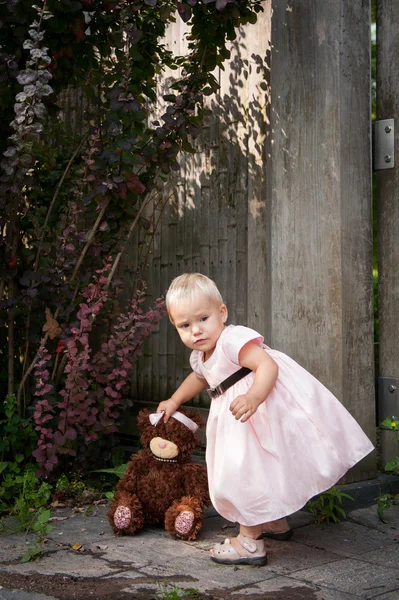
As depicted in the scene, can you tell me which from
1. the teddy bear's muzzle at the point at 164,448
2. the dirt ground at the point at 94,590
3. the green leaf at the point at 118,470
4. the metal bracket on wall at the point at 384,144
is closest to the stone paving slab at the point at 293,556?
the dirt ground at the point at 94,590

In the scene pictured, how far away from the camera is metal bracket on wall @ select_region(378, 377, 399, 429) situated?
13.2 ft

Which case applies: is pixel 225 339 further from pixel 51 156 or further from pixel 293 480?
pixel 51 156

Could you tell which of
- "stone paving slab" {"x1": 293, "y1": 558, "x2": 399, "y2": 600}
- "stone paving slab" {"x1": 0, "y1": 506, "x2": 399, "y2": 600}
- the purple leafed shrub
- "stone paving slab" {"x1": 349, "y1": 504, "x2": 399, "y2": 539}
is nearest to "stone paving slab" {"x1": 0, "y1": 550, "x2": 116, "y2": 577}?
"stone paving slab" {"x1": 0, "y1": 506, "x2": 399, "y2": 600}

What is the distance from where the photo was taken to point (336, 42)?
388 centimetres

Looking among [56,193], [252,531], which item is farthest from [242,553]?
[56,193]

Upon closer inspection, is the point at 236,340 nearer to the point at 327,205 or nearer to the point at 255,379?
the point at 255,379

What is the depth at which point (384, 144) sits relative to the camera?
4.08 m

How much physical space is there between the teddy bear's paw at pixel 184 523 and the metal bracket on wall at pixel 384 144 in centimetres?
200

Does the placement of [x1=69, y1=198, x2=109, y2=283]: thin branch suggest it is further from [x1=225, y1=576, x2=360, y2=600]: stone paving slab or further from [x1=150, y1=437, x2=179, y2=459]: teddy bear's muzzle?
[x1=225, y1=576, x2=360, y2=600]: stone paving slab

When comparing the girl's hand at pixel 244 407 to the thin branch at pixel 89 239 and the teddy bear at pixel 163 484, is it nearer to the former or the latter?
the teddy bear at pixel 163 484

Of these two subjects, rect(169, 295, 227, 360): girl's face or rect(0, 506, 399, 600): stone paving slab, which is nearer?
rect(0, 506, 399, 600): stone paving slab

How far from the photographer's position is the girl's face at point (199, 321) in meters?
3.30

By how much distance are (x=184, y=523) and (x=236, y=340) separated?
834mm

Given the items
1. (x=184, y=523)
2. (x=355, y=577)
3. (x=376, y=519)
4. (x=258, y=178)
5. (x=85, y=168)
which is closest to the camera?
(x=355, y=577)
